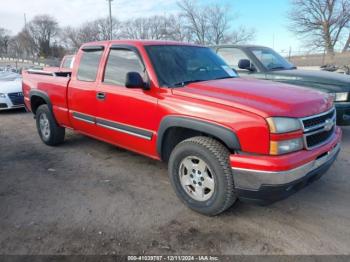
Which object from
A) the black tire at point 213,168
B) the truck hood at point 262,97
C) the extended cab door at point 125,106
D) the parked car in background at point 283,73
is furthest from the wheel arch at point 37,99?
the parked car in background at point 283,73

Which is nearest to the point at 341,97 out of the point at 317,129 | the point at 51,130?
the point at 317,129

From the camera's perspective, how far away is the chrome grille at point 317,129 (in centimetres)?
303

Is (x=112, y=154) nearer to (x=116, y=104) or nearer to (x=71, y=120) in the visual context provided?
(x=71, y=120)

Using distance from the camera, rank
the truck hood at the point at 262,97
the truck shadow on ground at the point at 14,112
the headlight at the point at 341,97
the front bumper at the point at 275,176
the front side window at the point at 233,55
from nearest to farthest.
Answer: the front bumper at the point at 275,176 → the truck hood at the point at 262,97 → the headlight at the point at 341,97 → the front side window at the point at 233,55 → the truck shadow on ground at the point at 14,112

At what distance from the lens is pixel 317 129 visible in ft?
10.4

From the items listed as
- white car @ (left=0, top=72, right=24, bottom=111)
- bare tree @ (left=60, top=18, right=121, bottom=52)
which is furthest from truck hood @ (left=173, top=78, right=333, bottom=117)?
bare tree @ (left=60, top=18, right=121, bottom=52)

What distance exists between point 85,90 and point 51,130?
59.1 inches

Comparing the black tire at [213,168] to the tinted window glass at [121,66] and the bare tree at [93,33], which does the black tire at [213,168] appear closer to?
the tinted window glass at [121,66]

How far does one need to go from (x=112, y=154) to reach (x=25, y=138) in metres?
2.36

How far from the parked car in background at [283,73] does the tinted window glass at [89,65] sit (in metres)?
2.88

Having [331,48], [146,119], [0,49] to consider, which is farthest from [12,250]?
[0,49]

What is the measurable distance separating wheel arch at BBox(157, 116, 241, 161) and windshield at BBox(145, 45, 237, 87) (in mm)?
513

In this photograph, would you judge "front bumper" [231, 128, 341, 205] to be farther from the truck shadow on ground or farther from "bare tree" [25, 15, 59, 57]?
"bare tree" [25, 15, 59, 57]

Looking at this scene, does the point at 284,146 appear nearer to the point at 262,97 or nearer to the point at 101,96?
the point at 262,97
